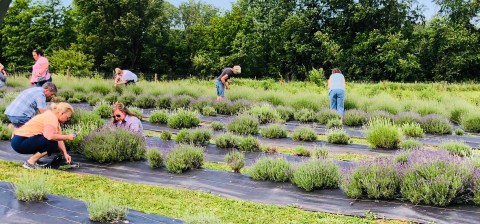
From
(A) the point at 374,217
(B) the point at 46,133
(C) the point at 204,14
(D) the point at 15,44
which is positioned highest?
(C) the point at 204,14

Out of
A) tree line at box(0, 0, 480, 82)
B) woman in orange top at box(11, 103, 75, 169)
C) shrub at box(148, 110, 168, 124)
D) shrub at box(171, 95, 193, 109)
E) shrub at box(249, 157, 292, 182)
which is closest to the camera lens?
shrub at box(249, 157, 292, 182)

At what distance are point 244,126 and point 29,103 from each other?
4.41 metres

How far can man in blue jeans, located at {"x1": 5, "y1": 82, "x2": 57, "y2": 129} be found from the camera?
25.2ft

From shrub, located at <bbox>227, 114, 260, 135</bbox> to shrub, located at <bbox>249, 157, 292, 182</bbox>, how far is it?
3.91 m

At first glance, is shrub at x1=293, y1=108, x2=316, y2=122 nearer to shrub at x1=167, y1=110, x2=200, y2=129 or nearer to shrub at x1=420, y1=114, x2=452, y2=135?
shrub at x1=420, y1=114, x2=452, y2=135

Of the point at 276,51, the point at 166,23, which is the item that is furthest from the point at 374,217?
the point at 166,23

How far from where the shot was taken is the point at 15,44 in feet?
161

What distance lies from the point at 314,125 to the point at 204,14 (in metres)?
58.7

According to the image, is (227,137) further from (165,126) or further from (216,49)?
(216,49)

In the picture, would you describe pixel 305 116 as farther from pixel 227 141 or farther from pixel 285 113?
pixel 227 141

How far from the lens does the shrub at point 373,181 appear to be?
5.50m

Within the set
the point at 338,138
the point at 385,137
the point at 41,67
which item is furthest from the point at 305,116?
the point at 41,67

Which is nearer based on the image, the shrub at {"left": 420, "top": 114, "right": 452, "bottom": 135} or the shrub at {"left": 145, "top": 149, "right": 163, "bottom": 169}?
the shrub at {"left": 145, "top": 149, "right": 163, "bottom": 169}

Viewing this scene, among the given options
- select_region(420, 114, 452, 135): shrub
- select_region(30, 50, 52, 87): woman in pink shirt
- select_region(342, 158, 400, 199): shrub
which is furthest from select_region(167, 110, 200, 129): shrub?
select_region(342, 158, 400, 199): shrub
